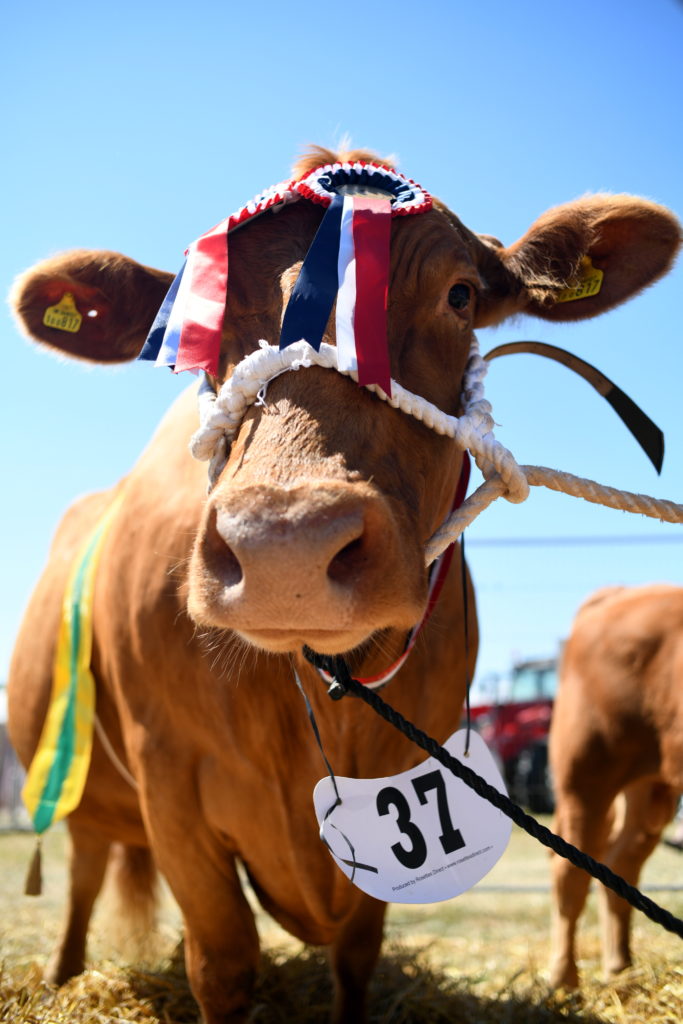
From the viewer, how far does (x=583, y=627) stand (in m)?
5.31

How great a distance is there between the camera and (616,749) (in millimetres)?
4652

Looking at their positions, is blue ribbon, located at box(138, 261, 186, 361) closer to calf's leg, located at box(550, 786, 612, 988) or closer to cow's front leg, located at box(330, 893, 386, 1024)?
cow's front leg, located at box(330, 893, 386, 1024)

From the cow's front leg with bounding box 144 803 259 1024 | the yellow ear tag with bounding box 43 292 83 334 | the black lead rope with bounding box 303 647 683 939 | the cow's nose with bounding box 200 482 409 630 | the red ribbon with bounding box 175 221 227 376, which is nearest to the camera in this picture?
the cow's nose with bounding box 200 482 409 630

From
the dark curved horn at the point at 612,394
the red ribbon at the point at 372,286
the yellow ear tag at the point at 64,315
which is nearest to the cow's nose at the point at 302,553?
the red ribbon at the point at 372,286

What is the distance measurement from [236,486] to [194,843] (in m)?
1.44

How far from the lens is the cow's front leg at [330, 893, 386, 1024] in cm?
309

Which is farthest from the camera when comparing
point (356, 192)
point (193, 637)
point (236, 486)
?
point (193, 637)

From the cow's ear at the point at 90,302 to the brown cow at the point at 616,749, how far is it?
303 cm

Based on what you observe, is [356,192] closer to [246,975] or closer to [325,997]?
[246,975]

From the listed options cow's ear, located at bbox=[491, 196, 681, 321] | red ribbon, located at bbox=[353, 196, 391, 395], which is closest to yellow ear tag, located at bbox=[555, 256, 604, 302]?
cow's ear, located at bbox=[491, 196, 681, 321]

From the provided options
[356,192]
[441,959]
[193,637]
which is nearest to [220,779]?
[193,637]

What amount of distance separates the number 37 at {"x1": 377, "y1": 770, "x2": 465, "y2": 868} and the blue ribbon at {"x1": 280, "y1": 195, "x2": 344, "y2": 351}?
1145 millimetres

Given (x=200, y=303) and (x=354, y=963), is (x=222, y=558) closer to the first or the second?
(x=200, y=303)

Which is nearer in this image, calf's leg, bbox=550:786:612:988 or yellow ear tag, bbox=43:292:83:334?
yellow ear tag, bbox=43:292:83:334
